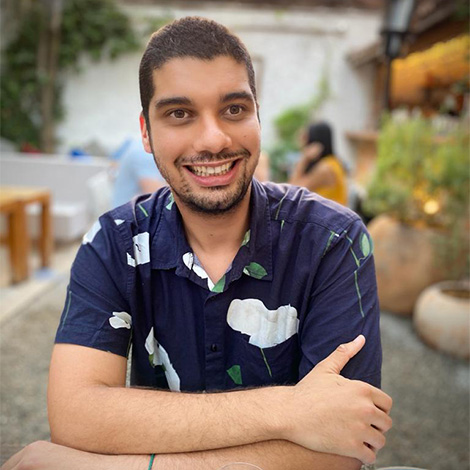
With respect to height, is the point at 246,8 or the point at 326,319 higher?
the point at 246,8

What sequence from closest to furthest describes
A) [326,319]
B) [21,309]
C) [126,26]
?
1. [326,319]
2. [21,309]
3. [126,26]

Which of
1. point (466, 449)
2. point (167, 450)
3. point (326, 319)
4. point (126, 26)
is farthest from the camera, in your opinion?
point (126, 26)

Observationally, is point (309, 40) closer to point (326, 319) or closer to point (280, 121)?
point (280, 121)

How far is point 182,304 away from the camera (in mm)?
1222

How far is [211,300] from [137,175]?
157 centimetres

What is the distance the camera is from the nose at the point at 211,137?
1.14 m

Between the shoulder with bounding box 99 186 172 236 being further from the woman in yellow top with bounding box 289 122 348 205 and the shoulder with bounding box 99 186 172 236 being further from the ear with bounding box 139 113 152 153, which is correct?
the woman in yellow top with bounding box 289 122 348 205

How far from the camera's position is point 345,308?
1.13 meters

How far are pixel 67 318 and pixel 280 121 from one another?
913 centimetres

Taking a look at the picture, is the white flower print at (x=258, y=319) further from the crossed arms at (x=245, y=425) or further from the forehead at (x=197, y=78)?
the forehead at (x=197, y=78)

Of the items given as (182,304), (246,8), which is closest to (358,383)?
(182,304)

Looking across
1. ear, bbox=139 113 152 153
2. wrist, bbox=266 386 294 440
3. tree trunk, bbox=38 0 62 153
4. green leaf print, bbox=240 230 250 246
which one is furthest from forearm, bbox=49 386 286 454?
tree trunk, bbox=38 0 62 153

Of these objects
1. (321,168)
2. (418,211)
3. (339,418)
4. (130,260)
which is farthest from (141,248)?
(418,211)

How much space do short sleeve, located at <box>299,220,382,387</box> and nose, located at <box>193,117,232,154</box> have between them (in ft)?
1.05
